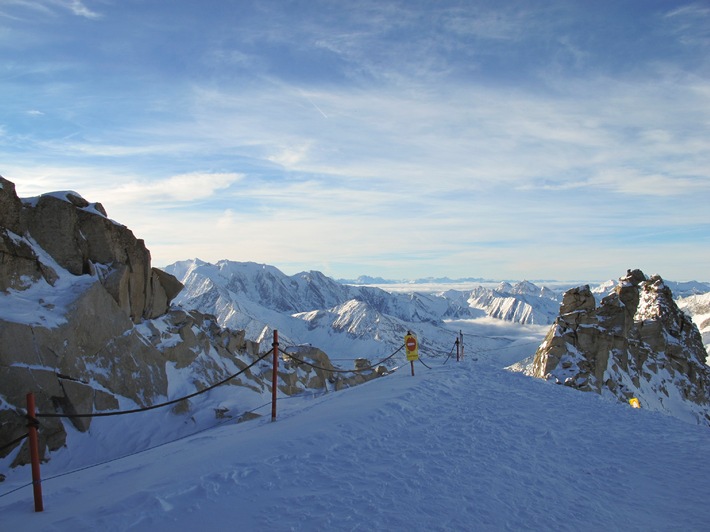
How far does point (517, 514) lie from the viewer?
20.3 feet

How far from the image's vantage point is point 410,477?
715cm

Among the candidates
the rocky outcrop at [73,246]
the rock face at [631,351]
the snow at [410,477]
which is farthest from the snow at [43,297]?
the rock face at [631,351]

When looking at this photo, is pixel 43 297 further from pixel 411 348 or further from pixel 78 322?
pixel 411 348

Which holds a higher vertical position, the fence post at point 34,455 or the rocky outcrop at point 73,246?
the rocky outcrop at point 73,246

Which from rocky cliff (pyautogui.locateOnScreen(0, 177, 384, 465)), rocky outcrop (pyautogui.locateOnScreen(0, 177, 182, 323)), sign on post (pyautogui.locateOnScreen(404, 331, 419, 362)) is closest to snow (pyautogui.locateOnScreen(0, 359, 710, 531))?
rocky cliff (pyautogui.locateOnScreen(0, 177, 384, 465))

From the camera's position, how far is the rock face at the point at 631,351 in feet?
161

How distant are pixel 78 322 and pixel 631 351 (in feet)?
220

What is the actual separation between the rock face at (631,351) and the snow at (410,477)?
37848 mm

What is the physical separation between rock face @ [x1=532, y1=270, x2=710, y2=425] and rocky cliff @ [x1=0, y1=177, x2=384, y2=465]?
36989 millimetres

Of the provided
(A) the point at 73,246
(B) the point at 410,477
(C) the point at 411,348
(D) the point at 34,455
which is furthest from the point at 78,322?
(B) the point at 410,477

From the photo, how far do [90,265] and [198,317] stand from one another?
10.5 meters

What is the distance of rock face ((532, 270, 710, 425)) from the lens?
49156 mm

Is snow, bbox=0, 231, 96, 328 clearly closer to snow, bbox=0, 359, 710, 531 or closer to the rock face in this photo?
snow, bbox=0, 359, 710, 531

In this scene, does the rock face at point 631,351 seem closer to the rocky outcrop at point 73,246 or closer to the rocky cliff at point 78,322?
the rocky cliff at point 78,322
